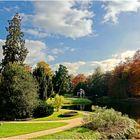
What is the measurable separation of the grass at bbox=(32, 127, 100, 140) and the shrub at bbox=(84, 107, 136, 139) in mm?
986

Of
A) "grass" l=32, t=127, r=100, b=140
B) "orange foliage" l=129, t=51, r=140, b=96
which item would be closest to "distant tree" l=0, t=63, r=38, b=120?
"grass" l=32, t=127, r=100, b=140

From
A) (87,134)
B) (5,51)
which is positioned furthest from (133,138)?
(5,51)

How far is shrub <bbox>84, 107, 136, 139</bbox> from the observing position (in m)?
26.6

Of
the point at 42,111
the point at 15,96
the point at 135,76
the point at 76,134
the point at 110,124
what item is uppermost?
the point at 135,76

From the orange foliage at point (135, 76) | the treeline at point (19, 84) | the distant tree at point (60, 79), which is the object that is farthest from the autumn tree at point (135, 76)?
the treeline at point (19, 84)

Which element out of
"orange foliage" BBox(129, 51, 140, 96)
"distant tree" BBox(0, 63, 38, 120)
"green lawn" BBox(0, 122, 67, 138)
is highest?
"orange foliage" BBox(129, 51, 140, 96)

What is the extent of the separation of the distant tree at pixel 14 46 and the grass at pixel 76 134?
22441mm

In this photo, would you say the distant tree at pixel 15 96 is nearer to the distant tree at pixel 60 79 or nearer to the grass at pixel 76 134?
the grass at pixel 76 134

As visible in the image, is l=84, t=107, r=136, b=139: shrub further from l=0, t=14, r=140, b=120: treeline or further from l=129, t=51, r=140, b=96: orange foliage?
l=129, t=51, r=140, b=96: orange foliage

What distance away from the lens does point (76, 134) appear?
2438 centimetres

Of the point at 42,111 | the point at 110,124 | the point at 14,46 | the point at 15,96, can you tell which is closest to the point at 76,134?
the point at 110,124

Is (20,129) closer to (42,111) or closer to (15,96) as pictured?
(15,96)

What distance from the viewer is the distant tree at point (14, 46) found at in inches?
1834

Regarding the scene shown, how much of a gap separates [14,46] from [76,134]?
82.8 ft
